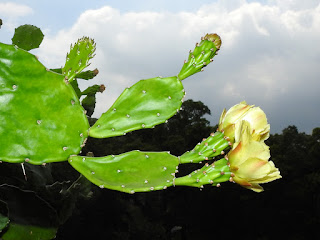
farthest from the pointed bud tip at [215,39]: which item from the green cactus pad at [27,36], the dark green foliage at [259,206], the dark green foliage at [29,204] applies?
the dark green foliage at [259,206]

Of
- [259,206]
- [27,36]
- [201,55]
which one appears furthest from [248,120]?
[259,206]

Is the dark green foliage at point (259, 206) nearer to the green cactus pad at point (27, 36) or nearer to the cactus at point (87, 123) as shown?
the green cactus pad at point (27, 36)

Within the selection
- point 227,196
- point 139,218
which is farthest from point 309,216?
point 139,218

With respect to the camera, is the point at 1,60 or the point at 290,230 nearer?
the point at 1,60

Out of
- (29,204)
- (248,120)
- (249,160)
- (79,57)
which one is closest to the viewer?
(249,160)

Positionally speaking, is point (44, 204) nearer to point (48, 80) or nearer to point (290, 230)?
point (48, 80)

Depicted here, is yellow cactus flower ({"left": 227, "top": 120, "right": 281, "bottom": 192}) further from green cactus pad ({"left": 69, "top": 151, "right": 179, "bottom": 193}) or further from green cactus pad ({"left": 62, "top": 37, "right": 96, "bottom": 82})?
green cactus pad ({"left": 62, "top": 37, "right": 96, "bottom": 82})

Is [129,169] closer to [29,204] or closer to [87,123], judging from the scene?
[87,123]

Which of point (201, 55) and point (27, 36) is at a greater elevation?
point (27, 36)
